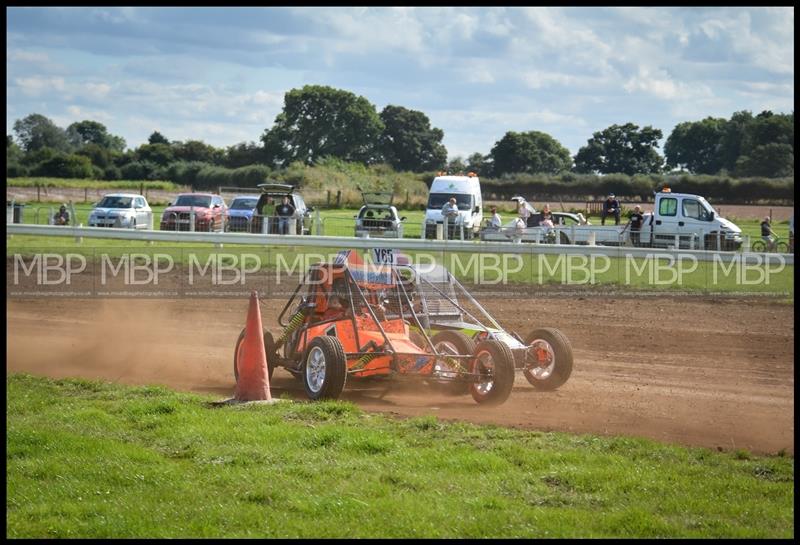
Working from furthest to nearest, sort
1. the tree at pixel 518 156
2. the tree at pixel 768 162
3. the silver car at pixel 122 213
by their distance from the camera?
the tree at pixel 518 156, the tree at pixel 768 162, the silver car at pixel 122 213

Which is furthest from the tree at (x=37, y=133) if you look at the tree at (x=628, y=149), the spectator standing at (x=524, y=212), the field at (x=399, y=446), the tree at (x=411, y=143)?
the field at (x=399, y=446)

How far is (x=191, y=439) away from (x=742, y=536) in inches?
174

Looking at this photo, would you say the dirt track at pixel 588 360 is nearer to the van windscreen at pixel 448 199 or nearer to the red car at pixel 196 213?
the red car at pixel 196 213

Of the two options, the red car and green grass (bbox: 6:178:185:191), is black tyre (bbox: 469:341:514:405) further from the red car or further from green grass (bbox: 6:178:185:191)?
green grass (bbox: 6:178:185:191)

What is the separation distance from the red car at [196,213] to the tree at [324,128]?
35648 millimetres

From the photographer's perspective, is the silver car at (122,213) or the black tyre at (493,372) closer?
the black tyre at (493,372)

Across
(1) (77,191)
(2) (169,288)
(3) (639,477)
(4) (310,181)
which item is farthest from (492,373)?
(4) (310,181)

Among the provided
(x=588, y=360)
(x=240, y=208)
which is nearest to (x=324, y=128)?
(x=240, y=208)

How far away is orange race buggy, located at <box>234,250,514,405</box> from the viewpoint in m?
9.96

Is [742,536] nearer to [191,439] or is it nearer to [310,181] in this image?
[191,439]

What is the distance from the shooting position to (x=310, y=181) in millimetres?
57219

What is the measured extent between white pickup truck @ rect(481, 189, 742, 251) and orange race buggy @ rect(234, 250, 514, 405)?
45.4ft

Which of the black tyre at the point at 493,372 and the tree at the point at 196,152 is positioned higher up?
the tree at the point at 196,152

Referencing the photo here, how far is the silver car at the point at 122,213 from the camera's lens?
31156 mm
